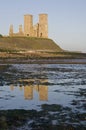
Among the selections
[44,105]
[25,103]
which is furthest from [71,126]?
[25,103]

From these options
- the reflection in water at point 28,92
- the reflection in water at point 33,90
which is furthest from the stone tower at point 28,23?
the reflection in water at point 28,92

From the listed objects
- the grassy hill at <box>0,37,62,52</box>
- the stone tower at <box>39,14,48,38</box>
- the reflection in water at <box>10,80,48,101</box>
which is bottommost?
the grassy hill at <box>0,37,62,52</box>

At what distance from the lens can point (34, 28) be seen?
307 ft

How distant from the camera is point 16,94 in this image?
14867mm

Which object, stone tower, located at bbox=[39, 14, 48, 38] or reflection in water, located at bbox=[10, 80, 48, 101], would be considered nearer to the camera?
reflection in water, located at bbox=[10, 80, 48, 101]

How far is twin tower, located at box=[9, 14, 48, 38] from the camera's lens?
90806mm

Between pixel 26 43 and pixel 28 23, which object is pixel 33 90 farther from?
pixel 28 23

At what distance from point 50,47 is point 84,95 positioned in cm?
8243

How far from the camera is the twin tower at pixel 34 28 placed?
90.8 m

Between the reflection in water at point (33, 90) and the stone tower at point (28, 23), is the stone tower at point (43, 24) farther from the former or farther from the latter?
the reflection in water at point (33, 90)

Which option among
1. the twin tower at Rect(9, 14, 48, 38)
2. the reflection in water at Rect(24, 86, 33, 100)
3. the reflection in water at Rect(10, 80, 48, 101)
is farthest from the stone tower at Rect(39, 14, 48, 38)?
the reflection in water at Rect(24, 86, 33, 100)

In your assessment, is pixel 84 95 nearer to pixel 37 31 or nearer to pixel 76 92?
pixel 76 92

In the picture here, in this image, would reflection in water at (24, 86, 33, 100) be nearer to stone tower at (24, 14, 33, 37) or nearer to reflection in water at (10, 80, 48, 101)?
reflection in water at (10, 80, 48, 101)

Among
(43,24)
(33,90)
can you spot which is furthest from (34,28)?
(33,90)
